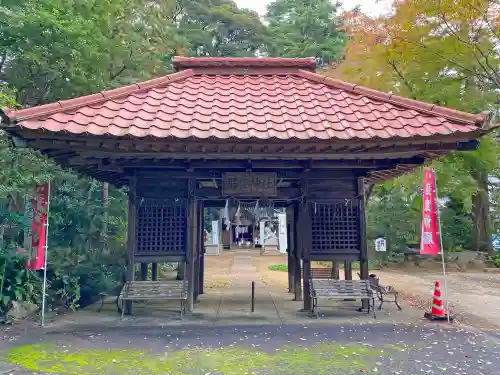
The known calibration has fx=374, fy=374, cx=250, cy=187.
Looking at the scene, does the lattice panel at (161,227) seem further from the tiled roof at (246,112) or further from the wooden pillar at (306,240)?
the wooden pillar at (306,240)

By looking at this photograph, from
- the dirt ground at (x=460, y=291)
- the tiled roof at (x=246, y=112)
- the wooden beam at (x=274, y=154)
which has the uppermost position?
the tiled roof at (x=246, y=112)

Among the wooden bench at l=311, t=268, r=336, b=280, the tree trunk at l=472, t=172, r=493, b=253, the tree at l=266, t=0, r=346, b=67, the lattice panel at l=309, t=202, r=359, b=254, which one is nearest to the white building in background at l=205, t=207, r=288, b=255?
the wooden bench at l=311, t=268, r=336, b=280

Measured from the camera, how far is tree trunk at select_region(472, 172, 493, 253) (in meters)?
20.7

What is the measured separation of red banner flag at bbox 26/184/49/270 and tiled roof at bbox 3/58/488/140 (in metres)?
1.96

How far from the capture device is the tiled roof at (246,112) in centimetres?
627

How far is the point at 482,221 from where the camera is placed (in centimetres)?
2109

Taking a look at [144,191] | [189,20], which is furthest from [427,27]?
[189,20]

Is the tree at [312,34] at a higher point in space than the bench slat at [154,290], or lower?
higher

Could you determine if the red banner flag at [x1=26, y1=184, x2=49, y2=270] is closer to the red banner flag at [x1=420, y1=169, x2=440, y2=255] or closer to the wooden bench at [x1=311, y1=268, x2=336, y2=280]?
the wooden bench at [x1=311, y1=268, x2=336, y2=280]

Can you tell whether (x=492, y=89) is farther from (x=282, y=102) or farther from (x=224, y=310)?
(x=224, y=310)

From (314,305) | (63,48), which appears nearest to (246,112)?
(314,305)

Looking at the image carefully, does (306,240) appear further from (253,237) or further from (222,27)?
(222,27)

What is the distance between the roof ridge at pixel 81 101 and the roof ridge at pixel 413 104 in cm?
326

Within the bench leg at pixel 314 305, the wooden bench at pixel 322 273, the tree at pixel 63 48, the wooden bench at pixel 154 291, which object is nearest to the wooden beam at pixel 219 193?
the wooden bench at pixel 154 291
